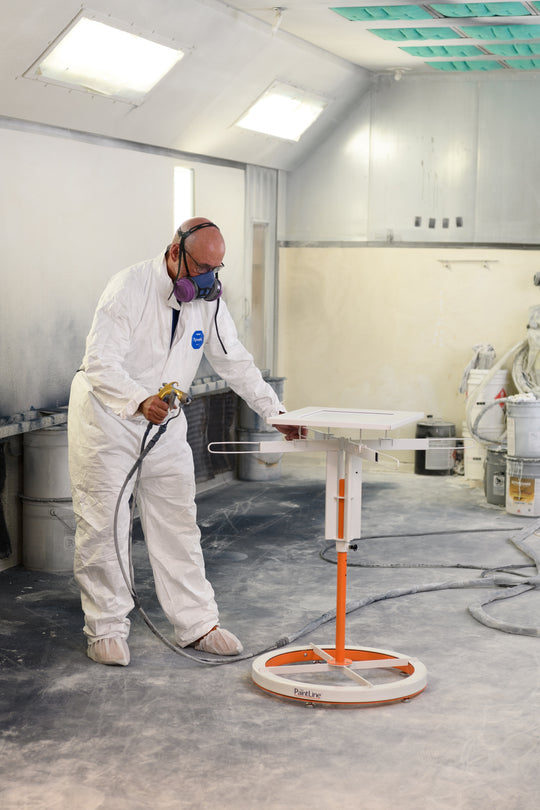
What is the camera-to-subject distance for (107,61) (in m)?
4.81

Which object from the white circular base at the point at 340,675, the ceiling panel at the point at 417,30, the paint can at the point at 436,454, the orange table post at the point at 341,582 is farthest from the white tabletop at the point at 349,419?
the paint can at the point at 436,454

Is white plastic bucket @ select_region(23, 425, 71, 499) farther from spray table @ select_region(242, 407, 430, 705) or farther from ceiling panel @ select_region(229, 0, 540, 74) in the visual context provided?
ceiling panel @ select_region(229, 0, 540, 74)

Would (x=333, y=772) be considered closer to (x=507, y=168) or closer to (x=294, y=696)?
(x=294, y=696)

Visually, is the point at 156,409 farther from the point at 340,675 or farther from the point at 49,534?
the point at 49,534

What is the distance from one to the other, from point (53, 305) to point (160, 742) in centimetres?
246

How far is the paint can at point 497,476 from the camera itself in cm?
643

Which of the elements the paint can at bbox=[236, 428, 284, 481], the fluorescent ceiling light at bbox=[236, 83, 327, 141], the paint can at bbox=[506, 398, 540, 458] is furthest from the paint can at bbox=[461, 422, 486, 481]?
the fluorescent ceiling light at bbox=[236, 83, 327, 141]

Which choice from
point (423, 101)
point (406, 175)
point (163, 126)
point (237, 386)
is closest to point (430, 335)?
point (406, 175)

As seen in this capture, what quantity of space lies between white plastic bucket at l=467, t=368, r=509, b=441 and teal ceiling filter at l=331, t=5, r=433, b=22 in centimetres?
260

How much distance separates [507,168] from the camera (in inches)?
287

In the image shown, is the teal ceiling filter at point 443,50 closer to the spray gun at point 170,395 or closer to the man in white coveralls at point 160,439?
the man in white coveralls at point 160,439

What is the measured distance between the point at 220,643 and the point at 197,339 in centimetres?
111

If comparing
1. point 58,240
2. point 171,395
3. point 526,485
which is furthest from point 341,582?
point 526,485

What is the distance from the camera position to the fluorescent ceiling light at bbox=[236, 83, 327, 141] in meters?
6.43
